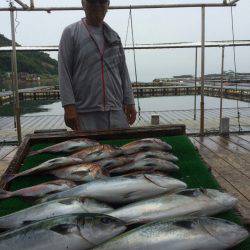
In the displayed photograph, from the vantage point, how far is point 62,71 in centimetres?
410

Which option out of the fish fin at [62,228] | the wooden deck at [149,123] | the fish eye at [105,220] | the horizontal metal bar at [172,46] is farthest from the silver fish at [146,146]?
the wooden deck at [149,123]

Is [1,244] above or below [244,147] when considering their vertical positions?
above

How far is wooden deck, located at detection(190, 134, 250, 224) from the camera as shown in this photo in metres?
4.81

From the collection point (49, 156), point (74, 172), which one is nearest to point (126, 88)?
point (49, 156)

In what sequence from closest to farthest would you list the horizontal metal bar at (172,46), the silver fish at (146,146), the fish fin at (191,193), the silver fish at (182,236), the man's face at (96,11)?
the silver fish at (182,236) → the fish fin at (191,193) → the silver fish at (146,146) → the man's face at (96,11) → the horizontal metal bar at (172,46)

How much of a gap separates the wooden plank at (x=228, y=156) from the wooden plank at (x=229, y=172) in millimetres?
72

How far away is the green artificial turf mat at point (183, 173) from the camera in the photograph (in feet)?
7.71

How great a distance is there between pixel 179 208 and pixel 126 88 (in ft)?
8.49

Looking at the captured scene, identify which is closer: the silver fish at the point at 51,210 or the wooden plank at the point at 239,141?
the silver fish at the point at 51,210

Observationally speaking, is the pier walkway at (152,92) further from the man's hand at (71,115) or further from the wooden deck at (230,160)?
the man's hand at (71,115)

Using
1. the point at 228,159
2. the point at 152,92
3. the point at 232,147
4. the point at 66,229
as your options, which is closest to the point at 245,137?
the point at 232,147

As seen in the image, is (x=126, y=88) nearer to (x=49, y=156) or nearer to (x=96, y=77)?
(x=96, y=77)

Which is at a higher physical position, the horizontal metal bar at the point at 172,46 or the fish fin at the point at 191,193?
the horizontal metal bar at the point at 172,46

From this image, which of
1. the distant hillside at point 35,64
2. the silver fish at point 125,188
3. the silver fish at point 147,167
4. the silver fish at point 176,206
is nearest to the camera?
the silver fish at point 176,206
